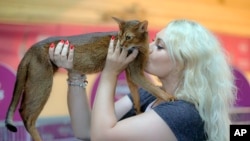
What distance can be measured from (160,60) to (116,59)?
15cm

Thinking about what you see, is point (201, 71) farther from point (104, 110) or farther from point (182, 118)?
point (104, 110)

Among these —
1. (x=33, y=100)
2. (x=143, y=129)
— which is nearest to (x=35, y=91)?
(x=33, y=100)

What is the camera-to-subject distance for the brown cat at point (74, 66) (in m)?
1.35

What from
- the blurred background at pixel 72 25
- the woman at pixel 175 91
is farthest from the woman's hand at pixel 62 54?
the blurred background at pixel 72 25

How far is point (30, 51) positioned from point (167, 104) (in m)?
0.46

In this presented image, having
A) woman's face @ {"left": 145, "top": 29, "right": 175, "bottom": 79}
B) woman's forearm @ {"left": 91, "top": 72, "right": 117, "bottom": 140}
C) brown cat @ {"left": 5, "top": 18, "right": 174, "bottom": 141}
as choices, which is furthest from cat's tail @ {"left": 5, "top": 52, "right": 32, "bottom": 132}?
woman's face @ {"left": 145, "top": 29, "right": 175, "bottom": 79}

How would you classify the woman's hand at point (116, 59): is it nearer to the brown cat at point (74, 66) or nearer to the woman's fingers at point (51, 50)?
the brown cat at point (74, 66)

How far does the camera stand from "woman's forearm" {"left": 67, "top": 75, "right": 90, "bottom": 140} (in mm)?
1492

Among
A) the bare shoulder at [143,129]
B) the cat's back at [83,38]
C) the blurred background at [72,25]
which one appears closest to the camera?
the bare shoulder at [143,129]

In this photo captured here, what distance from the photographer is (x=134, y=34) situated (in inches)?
55.7

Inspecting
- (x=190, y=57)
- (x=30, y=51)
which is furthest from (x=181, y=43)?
(x=30, y=51)

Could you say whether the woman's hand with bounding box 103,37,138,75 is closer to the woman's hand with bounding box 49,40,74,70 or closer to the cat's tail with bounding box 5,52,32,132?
the woman's hand with bounding box 49,40,74,70

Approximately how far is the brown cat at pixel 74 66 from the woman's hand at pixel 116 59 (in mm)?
23

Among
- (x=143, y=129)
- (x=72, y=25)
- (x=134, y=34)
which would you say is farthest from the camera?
(x=72, y=25)
